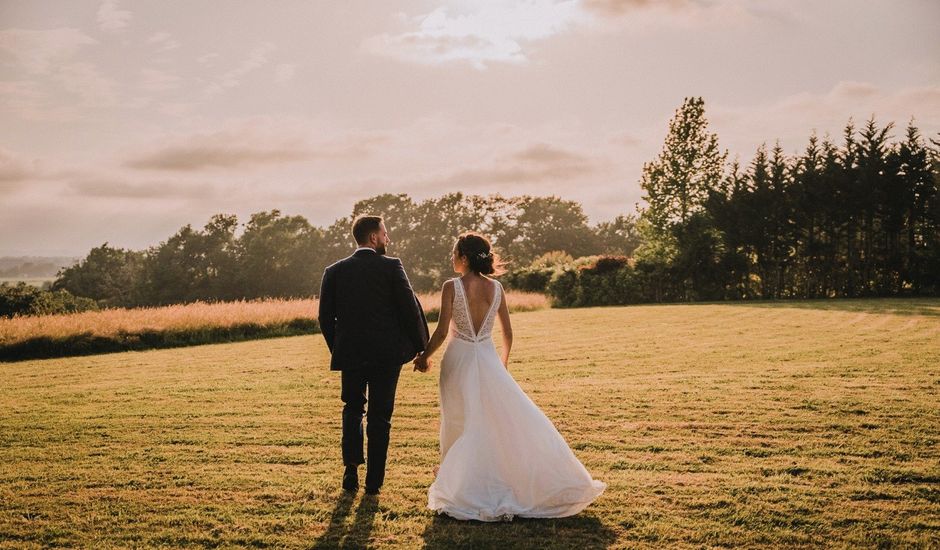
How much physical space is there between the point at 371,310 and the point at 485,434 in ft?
4.31

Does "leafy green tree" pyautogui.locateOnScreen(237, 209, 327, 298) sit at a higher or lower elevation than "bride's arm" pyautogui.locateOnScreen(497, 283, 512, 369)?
higher

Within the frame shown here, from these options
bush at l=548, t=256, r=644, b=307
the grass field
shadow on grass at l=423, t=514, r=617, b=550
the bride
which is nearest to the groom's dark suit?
the bride

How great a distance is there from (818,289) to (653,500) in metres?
31.7

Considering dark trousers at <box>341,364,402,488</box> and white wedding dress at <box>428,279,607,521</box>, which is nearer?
white wedding dress at <box>428,279,607,521</box>

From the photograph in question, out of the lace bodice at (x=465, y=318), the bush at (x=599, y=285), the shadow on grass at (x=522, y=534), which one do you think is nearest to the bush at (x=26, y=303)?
the bush at (x=599, y=285)

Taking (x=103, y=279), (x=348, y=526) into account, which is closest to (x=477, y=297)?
(x=348, y=526)

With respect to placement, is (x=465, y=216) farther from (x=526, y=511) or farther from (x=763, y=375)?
(x=526, y=511)

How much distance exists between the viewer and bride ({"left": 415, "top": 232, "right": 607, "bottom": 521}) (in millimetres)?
4938

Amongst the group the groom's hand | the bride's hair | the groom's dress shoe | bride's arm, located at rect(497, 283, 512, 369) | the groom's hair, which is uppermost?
the groom's hair

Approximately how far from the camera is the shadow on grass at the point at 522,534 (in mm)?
4367

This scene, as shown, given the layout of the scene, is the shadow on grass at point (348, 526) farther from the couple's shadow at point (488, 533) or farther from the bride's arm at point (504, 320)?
the bride's arm at point (504, 320)

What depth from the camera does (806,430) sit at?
7367 millimetres

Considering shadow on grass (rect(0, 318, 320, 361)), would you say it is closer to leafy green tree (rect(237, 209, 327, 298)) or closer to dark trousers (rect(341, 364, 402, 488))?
dark trousers (rect(341, 364, 402, 488))

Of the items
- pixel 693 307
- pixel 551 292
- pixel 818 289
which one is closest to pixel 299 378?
pixel 693 307
